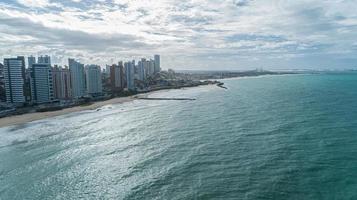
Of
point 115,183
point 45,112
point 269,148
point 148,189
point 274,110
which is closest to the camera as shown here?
point 148,189

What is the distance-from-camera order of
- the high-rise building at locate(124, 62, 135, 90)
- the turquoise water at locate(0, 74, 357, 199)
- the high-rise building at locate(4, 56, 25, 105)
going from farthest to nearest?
the high-rise building at locate(124, 62, 135, 90) → the high-rise building at locate(4, 56, 25, 105) → the turquoise water at locate(0, 74, 357, 199)

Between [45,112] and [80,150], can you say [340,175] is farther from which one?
[45,112]

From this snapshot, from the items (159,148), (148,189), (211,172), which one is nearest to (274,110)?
(159,148)

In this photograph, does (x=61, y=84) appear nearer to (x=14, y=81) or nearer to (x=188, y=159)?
(x=14, y=81)

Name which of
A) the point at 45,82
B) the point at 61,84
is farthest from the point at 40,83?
the point at 61,84

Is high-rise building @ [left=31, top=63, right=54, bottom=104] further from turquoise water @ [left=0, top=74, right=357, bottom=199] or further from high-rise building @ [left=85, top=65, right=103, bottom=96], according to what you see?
turquoise water @ [left=0, top=74, right=357, bottom=199]

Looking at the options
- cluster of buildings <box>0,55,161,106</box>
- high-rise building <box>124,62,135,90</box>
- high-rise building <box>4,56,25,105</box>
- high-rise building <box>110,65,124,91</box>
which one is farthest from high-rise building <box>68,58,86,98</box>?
high-rise building <box>124,62,135,90</box>

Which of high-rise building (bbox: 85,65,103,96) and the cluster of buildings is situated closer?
the cluster of buildings
